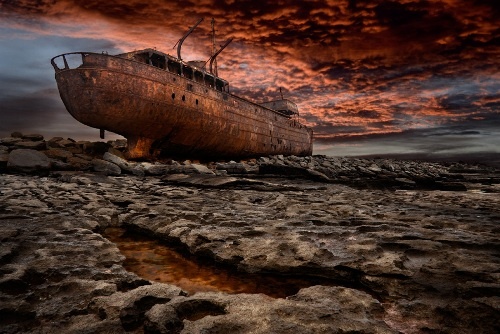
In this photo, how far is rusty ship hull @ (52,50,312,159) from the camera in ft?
40.3

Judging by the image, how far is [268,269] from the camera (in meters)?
2.05

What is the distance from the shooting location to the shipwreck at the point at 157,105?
12297 mm

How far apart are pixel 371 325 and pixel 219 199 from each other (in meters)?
3.62

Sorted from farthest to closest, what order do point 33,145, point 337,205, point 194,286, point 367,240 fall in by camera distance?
1. point 33,145
2. point 337,205
3. point 367,240
4. point 194,286

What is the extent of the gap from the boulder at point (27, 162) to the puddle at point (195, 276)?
24.7ft

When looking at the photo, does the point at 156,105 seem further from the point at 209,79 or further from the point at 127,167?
the point at 209,79

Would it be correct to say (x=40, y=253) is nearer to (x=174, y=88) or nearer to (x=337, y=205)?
(x=337, y=205)

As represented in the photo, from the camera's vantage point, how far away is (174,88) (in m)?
14.4

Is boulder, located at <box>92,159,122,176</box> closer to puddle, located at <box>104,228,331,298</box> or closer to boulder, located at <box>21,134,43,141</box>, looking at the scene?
boulder, located at <box>21,134,43,141</box>

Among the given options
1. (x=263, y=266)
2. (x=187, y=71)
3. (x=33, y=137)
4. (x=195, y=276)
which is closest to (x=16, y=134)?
(x=33, y=137)

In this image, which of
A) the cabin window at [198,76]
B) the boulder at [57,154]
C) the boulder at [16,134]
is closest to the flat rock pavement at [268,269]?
the boulder at [57,154]

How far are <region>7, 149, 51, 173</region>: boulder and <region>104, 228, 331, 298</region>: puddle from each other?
752cm

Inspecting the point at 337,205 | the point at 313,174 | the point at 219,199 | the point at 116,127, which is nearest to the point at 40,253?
the point at 219,199

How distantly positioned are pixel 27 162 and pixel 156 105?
6.28 meters
